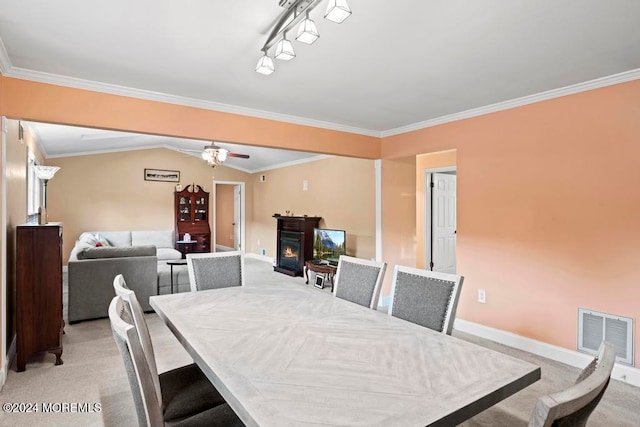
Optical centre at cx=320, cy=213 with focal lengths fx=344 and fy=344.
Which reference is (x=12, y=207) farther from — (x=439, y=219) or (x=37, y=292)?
(x=439, y=219)

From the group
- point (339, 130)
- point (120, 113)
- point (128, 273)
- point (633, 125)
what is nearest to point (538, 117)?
point (633, 125)

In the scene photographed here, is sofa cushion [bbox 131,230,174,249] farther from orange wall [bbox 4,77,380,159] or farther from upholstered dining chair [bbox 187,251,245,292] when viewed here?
upholstered dining chair [bbox 187,251,245,292]

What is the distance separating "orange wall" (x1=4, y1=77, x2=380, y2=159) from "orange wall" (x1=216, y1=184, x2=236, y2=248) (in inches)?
284

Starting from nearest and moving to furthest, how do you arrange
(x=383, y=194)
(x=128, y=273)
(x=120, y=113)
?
(x=120, y=113) → (x=128, y=273) → (x=383, y=194)

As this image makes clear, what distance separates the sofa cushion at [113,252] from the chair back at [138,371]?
3.35 meters

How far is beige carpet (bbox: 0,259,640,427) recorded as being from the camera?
7.07 feet

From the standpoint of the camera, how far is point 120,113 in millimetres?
2967

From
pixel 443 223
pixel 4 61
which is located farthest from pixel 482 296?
pixel 4 61

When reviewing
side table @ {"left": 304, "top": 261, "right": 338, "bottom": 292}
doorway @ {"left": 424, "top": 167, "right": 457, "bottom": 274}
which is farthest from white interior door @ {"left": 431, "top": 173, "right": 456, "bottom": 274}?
side table @ {"left": 304, "top": 261, "right": 338, "bottom": 292}

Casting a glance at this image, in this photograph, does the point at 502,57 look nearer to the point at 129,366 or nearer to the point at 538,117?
the point at 538,117

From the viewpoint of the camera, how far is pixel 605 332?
8.93 ft

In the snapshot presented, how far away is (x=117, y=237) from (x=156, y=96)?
→ 536 centimetres

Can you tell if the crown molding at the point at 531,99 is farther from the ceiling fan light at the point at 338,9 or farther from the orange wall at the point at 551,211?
the ceiling fan light at the point at 338,9

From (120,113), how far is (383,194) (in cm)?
318
